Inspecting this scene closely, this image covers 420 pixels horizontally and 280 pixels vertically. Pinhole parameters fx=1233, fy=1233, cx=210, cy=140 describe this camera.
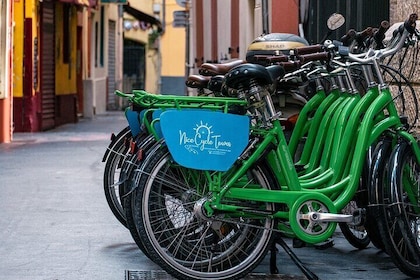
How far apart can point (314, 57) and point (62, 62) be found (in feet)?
69.1

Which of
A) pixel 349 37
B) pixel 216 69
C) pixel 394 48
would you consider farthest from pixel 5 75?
pixel 394 48

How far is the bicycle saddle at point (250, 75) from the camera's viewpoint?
20.7ft

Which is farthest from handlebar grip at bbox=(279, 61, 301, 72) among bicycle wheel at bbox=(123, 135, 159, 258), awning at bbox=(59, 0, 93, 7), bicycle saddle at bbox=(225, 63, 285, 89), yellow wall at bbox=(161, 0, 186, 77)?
yellow wall at bbox=(161, 0, 186, 77)

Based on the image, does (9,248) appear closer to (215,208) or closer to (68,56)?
(215,208)

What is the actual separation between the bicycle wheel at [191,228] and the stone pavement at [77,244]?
322 mm

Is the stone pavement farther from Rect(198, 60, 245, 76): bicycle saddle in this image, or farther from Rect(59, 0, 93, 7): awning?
Rect(59, 0, 93, 7): awning

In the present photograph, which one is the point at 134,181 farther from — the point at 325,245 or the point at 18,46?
the point at 18,46

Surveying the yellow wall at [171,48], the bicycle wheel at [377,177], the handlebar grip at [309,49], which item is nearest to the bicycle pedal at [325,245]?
the bicycle wheel at [377,177]

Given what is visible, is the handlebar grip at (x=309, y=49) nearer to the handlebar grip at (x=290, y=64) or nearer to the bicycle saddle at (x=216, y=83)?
the handlebar grip at (x=290, y=64)

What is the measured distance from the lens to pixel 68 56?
92.1ft

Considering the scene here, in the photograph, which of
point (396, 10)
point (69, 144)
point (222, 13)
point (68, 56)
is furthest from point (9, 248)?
point (68, 56)

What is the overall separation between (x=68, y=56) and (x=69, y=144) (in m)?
8.97

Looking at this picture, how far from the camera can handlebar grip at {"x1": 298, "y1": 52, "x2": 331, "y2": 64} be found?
668cm

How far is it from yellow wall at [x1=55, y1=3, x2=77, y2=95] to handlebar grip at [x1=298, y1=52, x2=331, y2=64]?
19.7 meters
